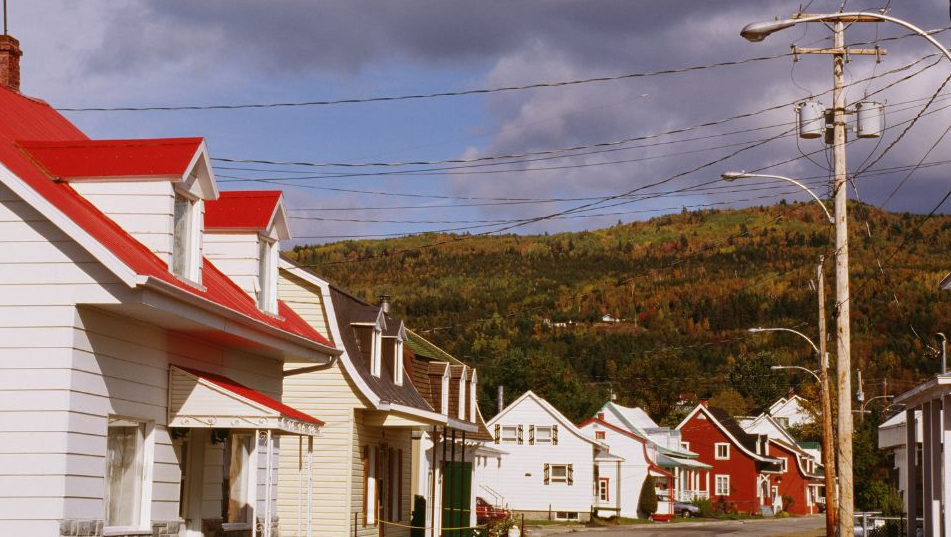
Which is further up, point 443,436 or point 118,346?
point 118,346

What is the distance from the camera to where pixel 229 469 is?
19281 mm

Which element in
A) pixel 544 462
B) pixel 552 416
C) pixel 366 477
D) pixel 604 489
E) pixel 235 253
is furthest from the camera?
pixel 604 489

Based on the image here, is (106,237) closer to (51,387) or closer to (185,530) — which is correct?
(51,387)

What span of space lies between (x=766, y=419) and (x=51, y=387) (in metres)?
105

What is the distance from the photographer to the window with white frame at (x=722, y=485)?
324ft

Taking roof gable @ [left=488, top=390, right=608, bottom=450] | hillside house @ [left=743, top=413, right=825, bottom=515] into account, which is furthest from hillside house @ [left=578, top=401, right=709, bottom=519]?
hillside house @ [left=743, top=413, right=825, bottom=515]

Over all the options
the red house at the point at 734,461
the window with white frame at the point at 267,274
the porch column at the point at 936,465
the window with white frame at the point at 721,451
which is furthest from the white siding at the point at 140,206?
the window with white frame at the point at 721,451

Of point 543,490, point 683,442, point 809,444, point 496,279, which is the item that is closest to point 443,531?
point 543,490

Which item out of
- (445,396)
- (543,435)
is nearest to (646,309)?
(543,435)

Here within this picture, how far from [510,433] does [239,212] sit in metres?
54.0

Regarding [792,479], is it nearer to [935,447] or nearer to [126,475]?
[935,447]

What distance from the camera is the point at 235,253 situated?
20.7 m

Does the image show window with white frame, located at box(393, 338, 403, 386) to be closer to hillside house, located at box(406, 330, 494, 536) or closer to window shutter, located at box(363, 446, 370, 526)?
hillside house, located at box(406, 330, 494, 536)

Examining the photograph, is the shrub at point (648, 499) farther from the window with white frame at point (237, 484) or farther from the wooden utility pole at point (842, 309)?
the window with white frame at point (237, 484)
